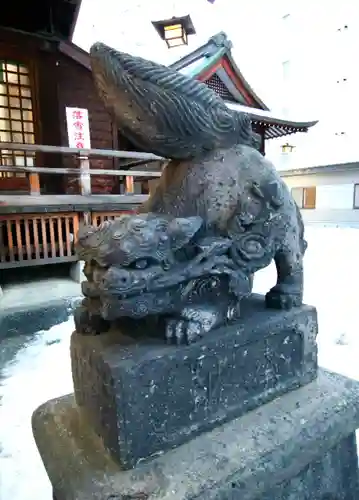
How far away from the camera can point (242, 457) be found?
33.6 inches

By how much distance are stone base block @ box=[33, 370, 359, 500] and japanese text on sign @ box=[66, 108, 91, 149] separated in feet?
15.1

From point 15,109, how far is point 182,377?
5.85 meters

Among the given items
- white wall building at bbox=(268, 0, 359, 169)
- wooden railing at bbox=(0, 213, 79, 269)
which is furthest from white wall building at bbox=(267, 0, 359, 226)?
wooden railing at bbox=(0, 213, 79, 269)

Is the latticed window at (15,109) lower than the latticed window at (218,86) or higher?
lower

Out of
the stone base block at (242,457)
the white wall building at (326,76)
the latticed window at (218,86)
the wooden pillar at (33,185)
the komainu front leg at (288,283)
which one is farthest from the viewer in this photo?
the white wall building at (326,76)

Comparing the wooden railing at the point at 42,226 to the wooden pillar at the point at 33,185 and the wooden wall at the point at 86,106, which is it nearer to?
the wooden pillar at the point at 33,185

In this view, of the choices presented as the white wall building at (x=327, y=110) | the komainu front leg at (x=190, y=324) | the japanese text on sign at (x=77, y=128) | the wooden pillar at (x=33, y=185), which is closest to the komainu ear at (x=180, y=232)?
the komainu front leg at (x=190, y=324)

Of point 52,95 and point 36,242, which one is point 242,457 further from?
point 52,95

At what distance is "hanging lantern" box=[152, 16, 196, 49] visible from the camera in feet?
22.5

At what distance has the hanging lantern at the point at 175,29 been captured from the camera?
686cm

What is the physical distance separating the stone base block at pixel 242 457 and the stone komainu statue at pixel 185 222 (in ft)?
0.95

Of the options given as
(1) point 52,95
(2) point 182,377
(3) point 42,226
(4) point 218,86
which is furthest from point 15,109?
(2) point 182,377

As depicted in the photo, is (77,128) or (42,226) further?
(77,128)

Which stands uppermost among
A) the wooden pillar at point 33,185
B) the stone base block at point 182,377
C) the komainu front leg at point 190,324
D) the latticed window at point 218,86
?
the latticed window at point 218,86
